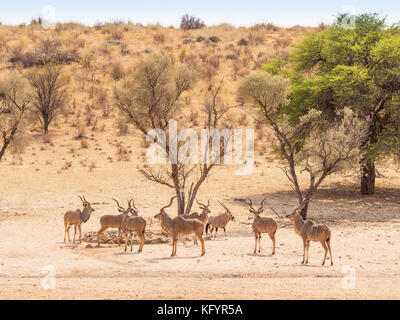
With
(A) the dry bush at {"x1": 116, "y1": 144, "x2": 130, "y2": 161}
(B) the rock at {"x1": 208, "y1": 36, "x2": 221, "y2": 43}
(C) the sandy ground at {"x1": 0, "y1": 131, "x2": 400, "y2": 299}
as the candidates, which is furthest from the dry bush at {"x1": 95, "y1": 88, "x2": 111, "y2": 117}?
(B) the rock at {"x1": 208, "y1": 36, "x2": 221, "y2": 43}

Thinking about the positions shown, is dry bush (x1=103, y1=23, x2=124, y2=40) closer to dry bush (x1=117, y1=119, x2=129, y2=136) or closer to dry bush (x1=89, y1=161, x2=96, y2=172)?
dry bush (x1=117, y1=119, x2=129, y2=136)

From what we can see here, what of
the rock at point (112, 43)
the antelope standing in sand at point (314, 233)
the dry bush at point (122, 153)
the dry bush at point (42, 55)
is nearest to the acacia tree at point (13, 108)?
the dry bush at point (122, 153)

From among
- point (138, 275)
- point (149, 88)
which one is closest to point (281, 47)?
point (149, 88)

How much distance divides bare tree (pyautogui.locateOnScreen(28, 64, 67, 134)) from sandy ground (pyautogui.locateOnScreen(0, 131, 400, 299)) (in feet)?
33.9

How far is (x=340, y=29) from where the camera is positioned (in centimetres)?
2744

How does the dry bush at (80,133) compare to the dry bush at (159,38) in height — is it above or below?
below

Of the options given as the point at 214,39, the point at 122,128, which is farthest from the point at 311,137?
the point at 214,39

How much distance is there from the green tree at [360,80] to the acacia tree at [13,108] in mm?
11460

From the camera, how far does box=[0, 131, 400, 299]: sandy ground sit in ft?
36.0

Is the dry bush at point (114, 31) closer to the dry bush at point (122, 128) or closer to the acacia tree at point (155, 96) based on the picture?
the dry bush at point (122, 128)

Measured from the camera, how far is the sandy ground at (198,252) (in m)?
11.0

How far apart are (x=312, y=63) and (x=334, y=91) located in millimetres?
2671

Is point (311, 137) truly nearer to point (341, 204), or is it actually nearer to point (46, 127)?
point (341, 204)
